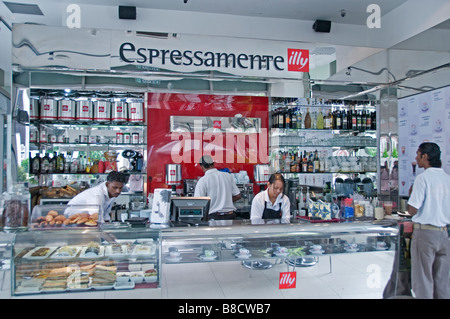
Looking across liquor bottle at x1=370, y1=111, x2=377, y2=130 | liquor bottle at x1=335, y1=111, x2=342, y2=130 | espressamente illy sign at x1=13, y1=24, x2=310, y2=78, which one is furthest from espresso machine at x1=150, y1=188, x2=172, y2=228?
liquor bottle at x1=370, y1=111, x2=377, y2=130

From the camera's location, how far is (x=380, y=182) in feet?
19.3

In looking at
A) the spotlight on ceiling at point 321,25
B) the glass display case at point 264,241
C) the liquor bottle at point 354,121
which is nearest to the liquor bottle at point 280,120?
the liquor bottle at point 354,121

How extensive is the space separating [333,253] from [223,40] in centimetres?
319

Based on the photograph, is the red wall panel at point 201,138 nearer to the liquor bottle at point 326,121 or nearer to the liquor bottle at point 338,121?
the liquor bottle at point 326,121

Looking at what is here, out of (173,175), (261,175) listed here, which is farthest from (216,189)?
(261,175)

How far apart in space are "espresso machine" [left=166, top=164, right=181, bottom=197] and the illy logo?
2.77m

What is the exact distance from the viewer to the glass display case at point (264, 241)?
3.26 metres

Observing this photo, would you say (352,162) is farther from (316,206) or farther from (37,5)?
(37,5)

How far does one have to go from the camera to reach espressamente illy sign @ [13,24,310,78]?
4.66m

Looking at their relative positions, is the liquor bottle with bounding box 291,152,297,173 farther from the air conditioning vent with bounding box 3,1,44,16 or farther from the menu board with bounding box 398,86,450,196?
the air conditioning vent with bounding box 3,1,44,16

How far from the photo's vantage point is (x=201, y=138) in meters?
6.48

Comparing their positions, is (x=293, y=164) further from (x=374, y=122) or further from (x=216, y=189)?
(x=216, y=189)

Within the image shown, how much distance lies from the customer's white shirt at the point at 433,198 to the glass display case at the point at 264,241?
440 millimetres
